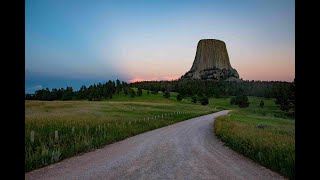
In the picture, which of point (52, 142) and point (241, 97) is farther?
point (241, 97)

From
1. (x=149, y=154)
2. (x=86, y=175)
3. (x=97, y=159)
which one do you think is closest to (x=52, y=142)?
(x=97, y=159)

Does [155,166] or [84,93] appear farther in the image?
[84,93]

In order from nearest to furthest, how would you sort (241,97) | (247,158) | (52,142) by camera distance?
(247,158), (52,142), (241,97)

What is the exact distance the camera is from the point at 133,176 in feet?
38.1

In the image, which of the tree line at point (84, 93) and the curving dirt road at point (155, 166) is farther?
the tree line at point (84, 93)

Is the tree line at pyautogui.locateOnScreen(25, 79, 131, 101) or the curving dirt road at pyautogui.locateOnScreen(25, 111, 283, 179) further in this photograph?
the tree line at pyautogui.locateOnScreen(25, 79, 131, 101)
